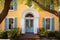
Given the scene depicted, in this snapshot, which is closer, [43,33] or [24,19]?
[43,33]

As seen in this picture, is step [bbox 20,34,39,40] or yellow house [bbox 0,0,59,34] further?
yellow house [bbox 0,0,59,34]

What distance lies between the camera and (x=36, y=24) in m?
27.8

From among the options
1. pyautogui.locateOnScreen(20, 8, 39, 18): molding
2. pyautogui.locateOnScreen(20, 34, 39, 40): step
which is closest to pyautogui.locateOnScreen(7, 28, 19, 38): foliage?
pyautogui.locateOnScreen(20, 34, 39, 40): step

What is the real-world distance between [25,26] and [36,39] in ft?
13.2

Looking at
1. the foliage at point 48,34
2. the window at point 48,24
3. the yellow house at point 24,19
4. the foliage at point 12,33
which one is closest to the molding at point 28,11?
the yellow house at point 24,19

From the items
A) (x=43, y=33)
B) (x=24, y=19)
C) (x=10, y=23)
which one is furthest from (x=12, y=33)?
(x=43, y=33)

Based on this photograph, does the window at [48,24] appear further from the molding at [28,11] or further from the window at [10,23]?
the window at [10,23]

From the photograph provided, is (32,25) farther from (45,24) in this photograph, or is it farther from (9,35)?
(9,35)

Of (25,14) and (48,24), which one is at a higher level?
(25,14)

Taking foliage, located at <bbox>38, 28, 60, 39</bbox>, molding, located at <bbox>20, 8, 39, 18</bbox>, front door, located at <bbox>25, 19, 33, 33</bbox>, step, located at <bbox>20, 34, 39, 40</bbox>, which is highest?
molding, located at <bbox>20, 8, 39, 18</bbox>

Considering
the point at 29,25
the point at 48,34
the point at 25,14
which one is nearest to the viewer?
the point at 48,34

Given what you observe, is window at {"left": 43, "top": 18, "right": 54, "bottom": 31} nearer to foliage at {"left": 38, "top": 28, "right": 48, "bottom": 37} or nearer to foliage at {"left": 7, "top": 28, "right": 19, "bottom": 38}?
foliage at {"left": 38, "top": 28, "right": 48, "bottom": 37}

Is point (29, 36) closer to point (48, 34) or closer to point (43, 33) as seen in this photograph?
point (43, 33)

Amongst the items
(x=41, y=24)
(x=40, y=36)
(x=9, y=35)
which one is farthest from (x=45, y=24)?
(x=9, y=35)
